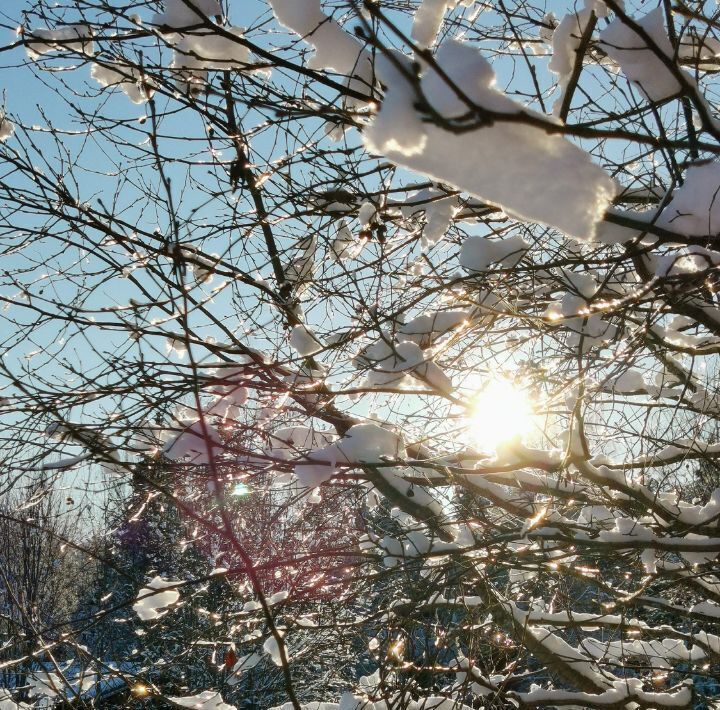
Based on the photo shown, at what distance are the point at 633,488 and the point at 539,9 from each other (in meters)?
2.56

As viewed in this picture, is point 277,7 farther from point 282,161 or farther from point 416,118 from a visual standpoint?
point 416,118

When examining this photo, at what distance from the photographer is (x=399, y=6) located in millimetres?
2984

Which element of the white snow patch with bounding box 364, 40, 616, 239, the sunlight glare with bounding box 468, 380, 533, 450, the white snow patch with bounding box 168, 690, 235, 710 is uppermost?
the sunlight glare with bounding box 468, 380, 533, 450

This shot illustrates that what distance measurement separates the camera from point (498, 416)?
274 cm

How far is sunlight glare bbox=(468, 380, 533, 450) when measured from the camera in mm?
2705

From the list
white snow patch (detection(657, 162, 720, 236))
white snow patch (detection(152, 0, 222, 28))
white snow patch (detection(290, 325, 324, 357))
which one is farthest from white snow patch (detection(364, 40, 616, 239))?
white snow patch (detection(290, 325, 324, 357))

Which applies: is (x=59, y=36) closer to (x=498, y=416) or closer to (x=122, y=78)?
(x=122, y=78)

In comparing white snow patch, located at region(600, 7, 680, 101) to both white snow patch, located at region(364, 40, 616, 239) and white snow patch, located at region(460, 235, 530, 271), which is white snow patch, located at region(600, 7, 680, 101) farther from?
white snow patch, located at region(460, 235, 530, 271)

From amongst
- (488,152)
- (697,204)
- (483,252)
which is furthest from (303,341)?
(488,152)

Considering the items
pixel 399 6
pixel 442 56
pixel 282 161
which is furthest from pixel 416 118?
pixel 399 6

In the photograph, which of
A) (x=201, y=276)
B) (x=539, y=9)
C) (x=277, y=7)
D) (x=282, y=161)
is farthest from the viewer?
(x=539, y=9)

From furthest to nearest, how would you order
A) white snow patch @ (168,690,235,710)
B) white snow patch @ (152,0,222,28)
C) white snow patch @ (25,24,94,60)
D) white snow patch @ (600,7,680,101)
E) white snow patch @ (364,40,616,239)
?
white snow patch @ (168,690,235,710) → white snow patch @ (25,24,94,60) → white snow patch @ (152,0,222,28) → white snow patch @ (600,7,680,101) → white snow patch @ (364,40,616,239)

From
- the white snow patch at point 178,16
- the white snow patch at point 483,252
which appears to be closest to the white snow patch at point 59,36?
the white snow patch at point 178,16

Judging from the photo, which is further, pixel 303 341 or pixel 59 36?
pixel 303 341
